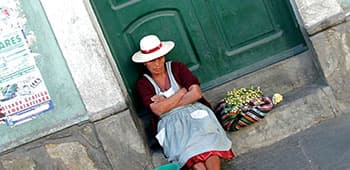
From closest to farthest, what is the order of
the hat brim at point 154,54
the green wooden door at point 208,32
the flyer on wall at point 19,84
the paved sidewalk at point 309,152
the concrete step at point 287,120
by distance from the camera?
the paved sidewalk at point 309,152 → the hat brim at point 154,54 → the flyer on wall at point 19,84 → the concrete step at point 287,120 → the green wooden door at point 208,32

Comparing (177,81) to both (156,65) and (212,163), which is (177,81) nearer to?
(156,65)

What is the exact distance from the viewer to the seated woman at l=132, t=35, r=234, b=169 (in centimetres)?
534

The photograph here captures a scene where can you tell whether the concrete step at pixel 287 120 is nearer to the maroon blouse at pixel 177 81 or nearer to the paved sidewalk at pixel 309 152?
the paved sidewalk at pixel 309 152

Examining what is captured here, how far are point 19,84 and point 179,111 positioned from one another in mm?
1437

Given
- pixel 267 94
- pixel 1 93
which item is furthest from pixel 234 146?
pixel 1 93

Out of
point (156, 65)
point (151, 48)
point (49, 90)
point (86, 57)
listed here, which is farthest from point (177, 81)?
point (49, 90)

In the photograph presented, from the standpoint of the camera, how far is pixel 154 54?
568cm

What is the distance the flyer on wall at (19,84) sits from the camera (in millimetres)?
5758

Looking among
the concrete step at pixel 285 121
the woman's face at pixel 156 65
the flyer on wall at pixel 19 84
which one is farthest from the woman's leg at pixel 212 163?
the flyer on wall at pixel 19 84

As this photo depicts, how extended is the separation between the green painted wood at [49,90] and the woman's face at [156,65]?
0.70 metres

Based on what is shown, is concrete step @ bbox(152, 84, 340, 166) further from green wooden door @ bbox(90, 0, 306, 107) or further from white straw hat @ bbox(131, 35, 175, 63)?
white straw hat @ bbox(131, 35, 175, 63)

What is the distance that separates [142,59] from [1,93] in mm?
1294

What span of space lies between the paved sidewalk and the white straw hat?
1.14 meters

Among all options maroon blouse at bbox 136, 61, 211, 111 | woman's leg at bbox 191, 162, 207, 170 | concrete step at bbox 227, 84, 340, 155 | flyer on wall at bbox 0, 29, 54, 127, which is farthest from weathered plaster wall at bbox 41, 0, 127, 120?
concrete step at bbox 227, 84, 340, 155
